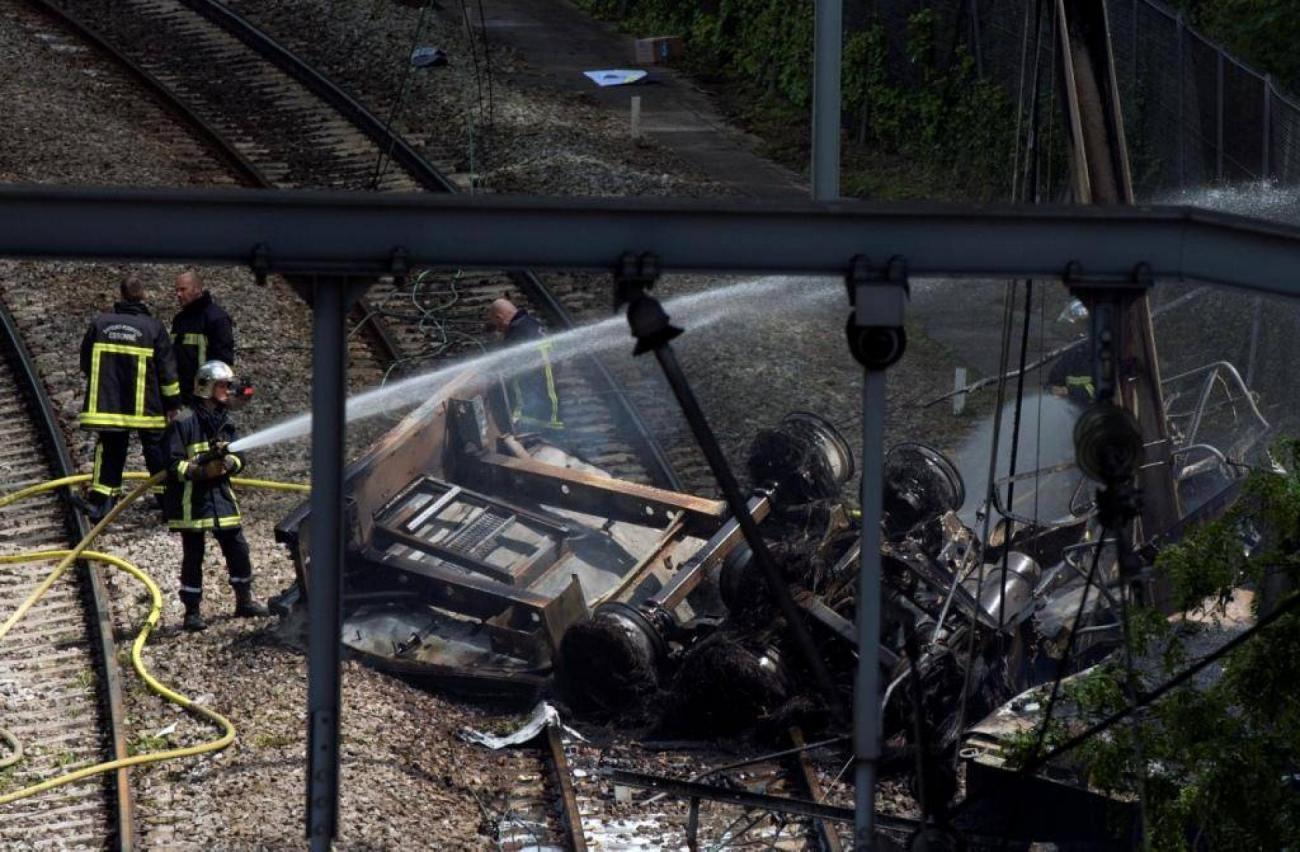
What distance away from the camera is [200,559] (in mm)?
10391

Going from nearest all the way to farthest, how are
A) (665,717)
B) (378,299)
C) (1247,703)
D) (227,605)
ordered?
(1247,703) → (665,717) → (227,605) → (378,299)

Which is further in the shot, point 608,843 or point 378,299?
point 378,299

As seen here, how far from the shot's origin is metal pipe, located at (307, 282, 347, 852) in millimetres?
5570

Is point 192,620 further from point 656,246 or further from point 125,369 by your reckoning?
point 656,246

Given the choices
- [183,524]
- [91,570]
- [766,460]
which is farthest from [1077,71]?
[91,570]

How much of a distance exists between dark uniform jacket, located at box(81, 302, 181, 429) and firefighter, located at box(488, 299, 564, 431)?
7.95ft

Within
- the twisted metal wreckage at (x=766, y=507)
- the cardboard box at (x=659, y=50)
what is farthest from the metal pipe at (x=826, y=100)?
the cardboard box at (x=659, y=50)

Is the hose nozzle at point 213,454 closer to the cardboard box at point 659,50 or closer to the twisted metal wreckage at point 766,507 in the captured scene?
the twisted metal wreckage at point 766,507

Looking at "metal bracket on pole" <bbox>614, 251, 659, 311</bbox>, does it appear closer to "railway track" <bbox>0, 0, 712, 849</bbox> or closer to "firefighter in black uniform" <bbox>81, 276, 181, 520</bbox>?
"railway track" <bbox>0, 0, 712, 849</bbox>

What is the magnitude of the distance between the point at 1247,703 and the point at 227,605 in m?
6.54

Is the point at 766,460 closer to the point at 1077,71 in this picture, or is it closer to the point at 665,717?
the point at 665,717

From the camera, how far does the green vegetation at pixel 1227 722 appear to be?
585 cm

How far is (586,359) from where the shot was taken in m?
14.3

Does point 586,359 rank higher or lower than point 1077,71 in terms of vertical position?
lower
